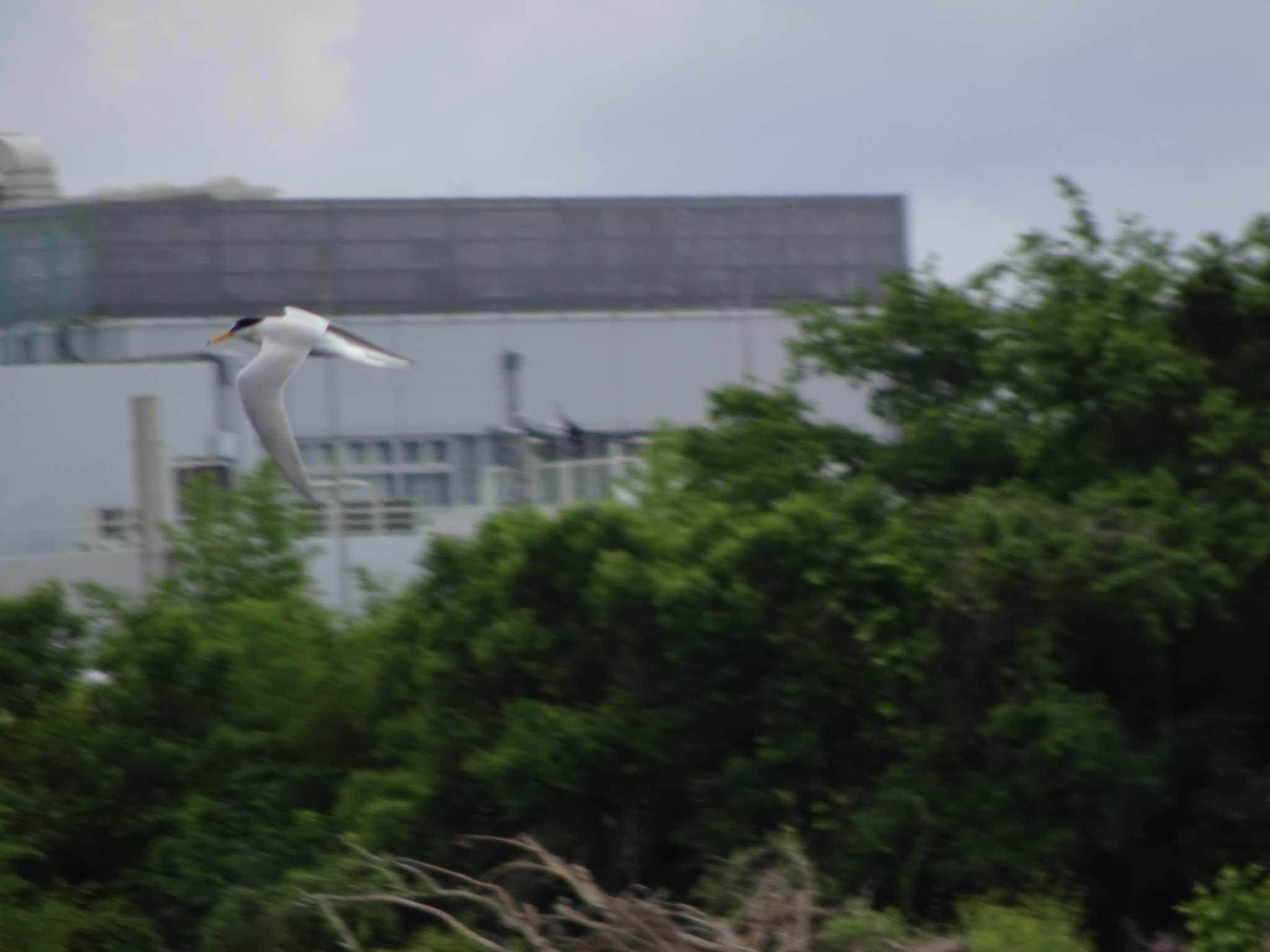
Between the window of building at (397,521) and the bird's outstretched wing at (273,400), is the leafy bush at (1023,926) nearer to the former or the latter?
the bird's outstretched wing at (273,400)

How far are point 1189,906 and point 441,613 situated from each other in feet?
18.2

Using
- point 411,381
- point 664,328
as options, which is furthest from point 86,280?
point 664,328

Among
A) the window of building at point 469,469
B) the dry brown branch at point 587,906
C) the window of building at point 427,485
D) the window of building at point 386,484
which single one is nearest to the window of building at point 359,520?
the window of building at point 386,484

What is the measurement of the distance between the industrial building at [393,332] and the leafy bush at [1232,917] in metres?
A: 13.9

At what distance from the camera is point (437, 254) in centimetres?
3291

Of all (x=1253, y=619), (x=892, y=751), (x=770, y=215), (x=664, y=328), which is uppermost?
(x=770, y=215)

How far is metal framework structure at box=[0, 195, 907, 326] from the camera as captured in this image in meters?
30.1

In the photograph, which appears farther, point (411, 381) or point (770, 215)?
point (770, 215)

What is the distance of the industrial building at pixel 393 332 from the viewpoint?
2589cm

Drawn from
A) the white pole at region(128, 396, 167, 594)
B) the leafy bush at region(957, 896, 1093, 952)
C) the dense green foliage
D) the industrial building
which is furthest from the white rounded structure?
the leafy bush at region(957, 896, 1093, 952)

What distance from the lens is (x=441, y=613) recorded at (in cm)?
1338

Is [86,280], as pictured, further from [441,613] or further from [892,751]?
[892,751]

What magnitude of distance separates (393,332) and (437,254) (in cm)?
219

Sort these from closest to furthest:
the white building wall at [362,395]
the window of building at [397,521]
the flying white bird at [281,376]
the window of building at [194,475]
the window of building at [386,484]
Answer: the flying white bird at [281,376] → the white building wall at [362,395] → the window of building at [194,475] → the window of building at [397,521] → the window of building at [386,484]
